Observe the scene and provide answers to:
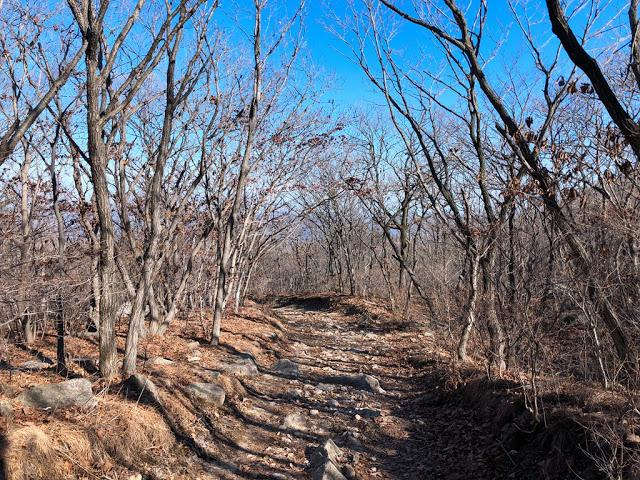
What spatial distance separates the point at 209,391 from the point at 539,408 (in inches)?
146

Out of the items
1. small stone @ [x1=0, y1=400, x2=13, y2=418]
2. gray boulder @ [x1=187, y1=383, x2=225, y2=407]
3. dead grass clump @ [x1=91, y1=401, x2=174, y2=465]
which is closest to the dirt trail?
gray boulder @ [x1=187, y1=383, x2=225, y2=407]

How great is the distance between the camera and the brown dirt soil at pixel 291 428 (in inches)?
159

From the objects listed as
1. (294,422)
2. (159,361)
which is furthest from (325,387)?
(159,361)

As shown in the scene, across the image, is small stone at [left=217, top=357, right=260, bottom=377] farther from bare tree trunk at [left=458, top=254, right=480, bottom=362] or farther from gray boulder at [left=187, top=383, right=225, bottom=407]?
bare tree trunk at [left=458, top=254, right=480, bottom=362]

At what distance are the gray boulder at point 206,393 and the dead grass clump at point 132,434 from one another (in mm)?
968

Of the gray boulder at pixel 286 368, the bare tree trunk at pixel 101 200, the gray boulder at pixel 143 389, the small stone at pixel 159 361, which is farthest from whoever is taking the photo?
the gray boulder at pixel 286 368

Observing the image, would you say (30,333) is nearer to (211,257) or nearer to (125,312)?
(125,312)

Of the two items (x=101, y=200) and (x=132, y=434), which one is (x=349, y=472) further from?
(x=101, y=200)

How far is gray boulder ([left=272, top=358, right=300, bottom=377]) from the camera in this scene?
27.2 feet

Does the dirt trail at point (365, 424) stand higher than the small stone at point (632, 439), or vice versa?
the small stone at point (632, 439)

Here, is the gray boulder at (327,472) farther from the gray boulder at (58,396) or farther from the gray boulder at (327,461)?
the gray boulder at (58,396)

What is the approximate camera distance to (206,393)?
6.00 metres

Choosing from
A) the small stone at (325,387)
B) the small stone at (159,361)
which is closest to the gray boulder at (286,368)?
the small stone at (325,387)

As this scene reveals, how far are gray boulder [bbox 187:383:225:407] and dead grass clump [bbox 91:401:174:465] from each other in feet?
3.18
